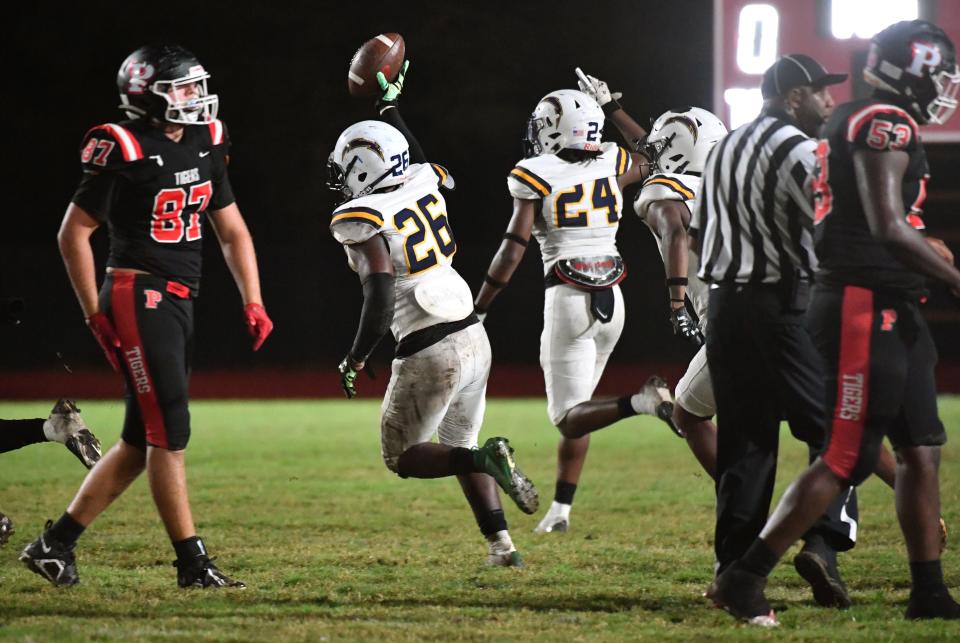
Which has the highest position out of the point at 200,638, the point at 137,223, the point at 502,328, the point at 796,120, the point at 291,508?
the point at 796,120

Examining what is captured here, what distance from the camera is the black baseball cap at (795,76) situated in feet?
14.2

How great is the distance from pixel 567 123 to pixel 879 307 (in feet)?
8.78

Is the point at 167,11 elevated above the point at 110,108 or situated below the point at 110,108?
above

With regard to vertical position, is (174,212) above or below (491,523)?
above

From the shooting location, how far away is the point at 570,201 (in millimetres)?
6305

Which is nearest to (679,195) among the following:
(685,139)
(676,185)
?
(676,185)

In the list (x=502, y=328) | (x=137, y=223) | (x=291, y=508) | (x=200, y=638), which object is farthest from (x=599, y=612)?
(x=502, y=328)

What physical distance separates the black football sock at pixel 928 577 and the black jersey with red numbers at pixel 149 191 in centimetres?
269

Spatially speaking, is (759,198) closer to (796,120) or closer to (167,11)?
(796,120)

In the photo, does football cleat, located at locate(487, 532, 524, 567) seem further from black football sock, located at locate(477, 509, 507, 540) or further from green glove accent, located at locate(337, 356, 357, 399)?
green glove accent, located at locate(337, 356, 357, 399)

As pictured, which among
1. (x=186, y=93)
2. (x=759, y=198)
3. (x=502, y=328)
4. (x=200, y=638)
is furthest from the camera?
(x=502, y=328)

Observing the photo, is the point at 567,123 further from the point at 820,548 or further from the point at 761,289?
the point at 820,548

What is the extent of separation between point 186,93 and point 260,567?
191 centimetres

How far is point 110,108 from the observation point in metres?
21.3
